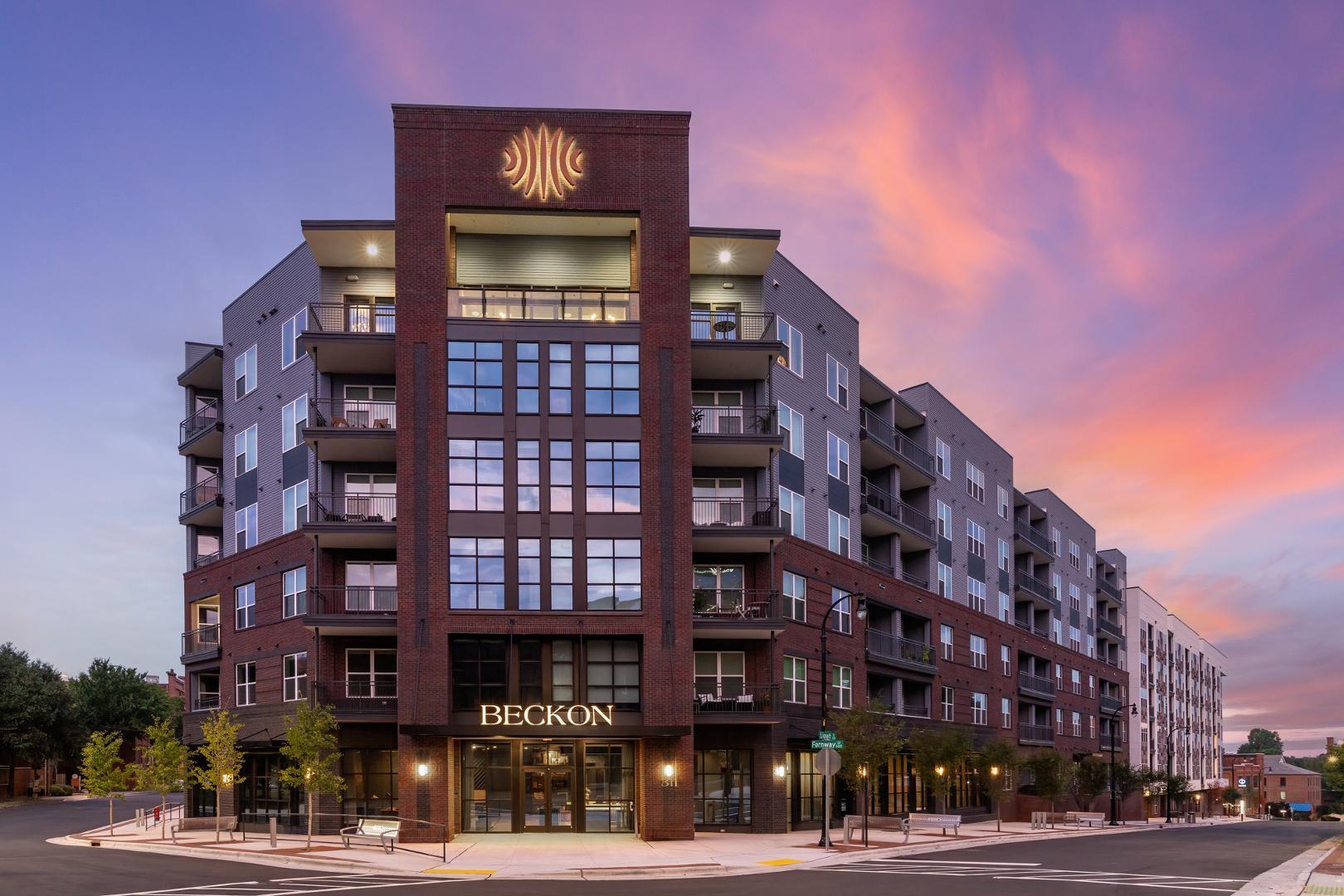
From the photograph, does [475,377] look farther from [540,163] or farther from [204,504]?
[204,504]

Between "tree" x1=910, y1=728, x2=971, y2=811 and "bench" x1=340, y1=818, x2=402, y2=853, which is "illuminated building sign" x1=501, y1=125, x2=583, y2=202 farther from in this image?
"tree" x1=910, y1=728, x2=971, y2=811

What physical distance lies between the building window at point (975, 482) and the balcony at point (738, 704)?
106 ft

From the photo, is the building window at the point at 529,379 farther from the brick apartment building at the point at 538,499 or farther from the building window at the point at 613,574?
the building window at the point at 613,574

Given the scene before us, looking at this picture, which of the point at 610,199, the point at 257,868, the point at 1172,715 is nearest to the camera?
the point at 257,868

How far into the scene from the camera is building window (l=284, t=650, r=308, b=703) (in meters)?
48.1

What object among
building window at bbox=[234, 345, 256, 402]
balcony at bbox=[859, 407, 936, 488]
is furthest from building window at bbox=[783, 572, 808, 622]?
building window at bbox=[234, 345, 256, 402]

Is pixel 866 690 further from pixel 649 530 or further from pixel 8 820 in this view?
pixel 8 820

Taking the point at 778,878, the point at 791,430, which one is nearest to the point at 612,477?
the point at 791,430

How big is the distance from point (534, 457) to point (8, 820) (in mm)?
39309

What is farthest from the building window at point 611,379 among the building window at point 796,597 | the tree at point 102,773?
the tree at point 102,773

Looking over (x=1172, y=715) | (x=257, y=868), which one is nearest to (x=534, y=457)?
(x=257, y=868)

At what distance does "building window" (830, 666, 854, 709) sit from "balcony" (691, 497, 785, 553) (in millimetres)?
9154

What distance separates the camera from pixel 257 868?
109 feet

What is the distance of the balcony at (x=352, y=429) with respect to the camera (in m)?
45.1
